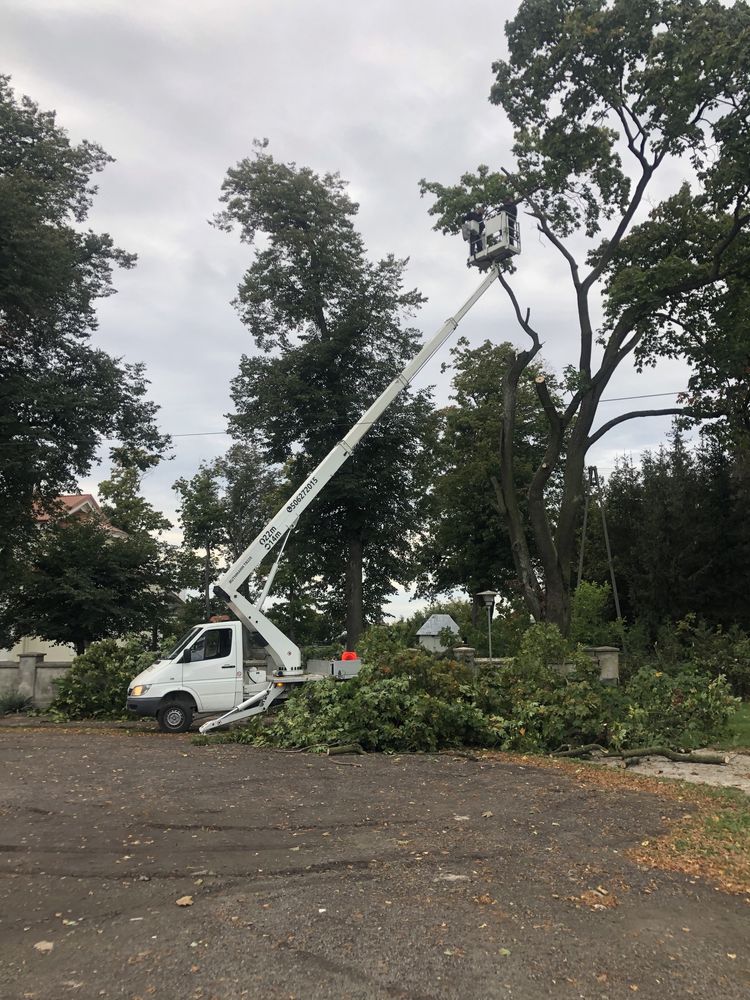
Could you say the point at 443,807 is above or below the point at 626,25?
below

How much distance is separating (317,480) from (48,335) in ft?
37.6

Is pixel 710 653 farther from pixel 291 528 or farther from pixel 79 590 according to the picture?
pixel 79 590

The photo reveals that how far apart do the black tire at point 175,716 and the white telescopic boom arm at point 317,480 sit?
2.21m

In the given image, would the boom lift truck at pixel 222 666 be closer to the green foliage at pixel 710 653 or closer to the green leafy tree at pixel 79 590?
the green foliage at pixel 710 653

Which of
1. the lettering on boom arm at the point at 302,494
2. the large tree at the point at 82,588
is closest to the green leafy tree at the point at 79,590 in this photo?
the large tree at the point at 82,588

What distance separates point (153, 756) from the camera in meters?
10.3

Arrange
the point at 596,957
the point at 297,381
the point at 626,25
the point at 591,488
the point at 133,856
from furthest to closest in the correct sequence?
the point at 591,488, the point at 297,381, the point at 626,25, the point at 133,856, the point at 596,957

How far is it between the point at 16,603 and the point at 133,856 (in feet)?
66.1

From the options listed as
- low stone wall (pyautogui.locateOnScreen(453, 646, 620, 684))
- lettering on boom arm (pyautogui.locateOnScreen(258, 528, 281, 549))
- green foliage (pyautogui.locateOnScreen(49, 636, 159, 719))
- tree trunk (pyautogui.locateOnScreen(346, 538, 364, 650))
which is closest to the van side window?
lettering on boom arm (pyautogui.locateOnScreen(258, 528, 281, 549))

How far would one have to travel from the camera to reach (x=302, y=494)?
50.2 ft

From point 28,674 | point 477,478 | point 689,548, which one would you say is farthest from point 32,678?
point 689,548

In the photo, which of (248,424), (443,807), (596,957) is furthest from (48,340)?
(596,957)

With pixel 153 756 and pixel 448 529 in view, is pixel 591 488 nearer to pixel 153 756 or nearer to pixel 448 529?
pixel 448 529

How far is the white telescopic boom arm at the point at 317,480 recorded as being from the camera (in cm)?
1434
